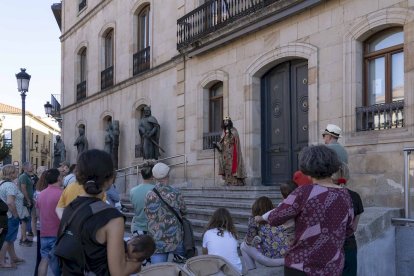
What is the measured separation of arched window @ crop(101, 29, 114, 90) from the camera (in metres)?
22.2

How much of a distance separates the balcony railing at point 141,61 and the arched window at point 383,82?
10.1 m

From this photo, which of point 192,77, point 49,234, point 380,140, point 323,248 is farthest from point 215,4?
point 323,248

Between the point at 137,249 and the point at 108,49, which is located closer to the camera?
the point at 137,249

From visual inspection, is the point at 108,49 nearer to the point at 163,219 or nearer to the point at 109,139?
the point at 109,139

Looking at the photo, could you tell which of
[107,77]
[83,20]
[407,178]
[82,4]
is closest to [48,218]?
[407,178]

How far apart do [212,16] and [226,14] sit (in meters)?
0.66

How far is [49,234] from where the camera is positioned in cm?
640

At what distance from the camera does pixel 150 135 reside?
16875 mm

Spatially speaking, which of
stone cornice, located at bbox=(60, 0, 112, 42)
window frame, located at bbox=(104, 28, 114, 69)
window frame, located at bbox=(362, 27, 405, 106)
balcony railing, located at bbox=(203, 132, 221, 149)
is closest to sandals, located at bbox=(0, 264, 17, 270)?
window frame, located at bbox=(362, 27, 405, 106)

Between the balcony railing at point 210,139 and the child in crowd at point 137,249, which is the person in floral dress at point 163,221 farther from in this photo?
the balcony railing at point 210,139

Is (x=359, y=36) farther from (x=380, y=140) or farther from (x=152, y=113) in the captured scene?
(x=152, y=113)

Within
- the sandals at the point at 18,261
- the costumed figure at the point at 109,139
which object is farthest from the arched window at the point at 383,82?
the costumed figure at the point at 109,139

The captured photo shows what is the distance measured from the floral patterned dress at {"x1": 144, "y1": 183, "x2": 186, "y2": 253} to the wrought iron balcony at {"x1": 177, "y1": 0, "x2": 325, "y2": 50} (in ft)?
22.1

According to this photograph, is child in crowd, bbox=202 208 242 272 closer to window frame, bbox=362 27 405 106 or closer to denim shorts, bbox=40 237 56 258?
denim shorts, bbox=40 237 56 258
